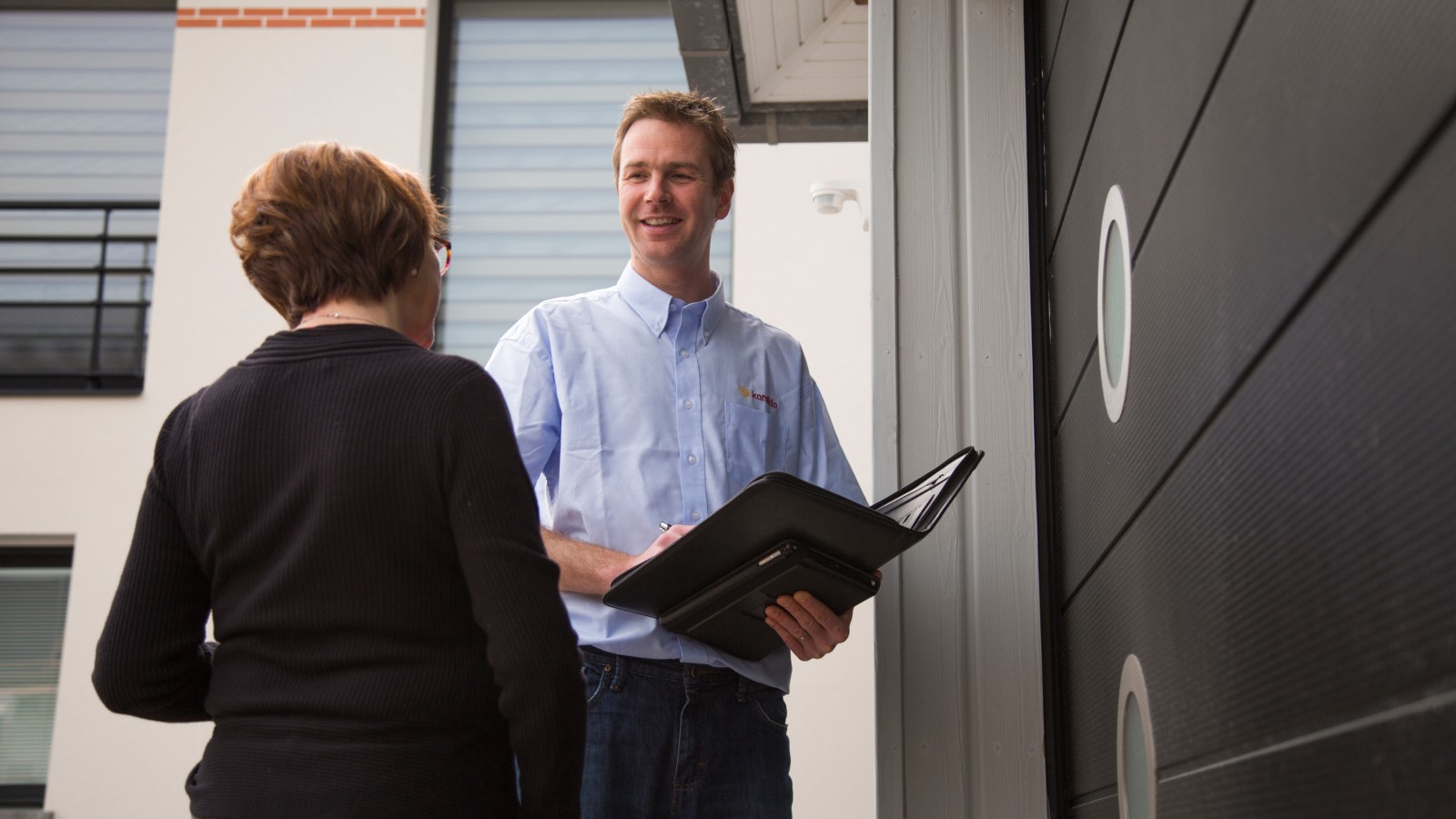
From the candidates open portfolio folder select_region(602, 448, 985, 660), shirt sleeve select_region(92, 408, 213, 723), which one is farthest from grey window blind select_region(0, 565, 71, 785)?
shirt sleeve select_region(92, 408, 213, 723)

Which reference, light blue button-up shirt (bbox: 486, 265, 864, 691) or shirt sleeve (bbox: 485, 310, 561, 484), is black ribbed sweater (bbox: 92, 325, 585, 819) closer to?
light blue button-up shirt (bbox: 486, 265, 864, 691)

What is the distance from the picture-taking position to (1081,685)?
1.81 meters

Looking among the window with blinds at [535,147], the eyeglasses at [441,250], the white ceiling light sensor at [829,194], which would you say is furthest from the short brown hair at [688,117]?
the window with blinds at [535,147]

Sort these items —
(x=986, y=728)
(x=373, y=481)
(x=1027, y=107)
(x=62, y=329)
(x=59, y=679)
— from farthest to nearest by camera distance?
(x=62, y=329)
(x=59, y=679)
(x=1027, y=107)
(x=986, y=728)
(x=373, y=481)

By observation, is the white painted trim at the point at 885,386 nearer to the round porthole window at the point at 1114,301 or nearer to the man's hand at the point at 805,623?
the man's hand at the point at 805,623

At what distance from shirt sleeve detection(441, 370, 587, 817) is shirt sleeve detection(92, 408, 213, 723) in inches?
11.0

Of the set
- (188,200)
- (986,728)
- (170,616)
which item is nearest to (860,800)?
(986,728)

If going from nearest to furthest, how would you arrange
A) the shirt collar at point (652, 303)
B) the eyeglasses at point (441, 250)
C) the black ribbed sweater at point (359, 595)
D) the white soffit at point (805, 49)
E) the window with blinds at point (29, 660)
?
the black ribbed sweater at point (359, 595), the eyeglasses at point (441, 250), the shirt collar at point (652, 303), the white soffit at point (805, 49), the window with blinds at point (29, 660)

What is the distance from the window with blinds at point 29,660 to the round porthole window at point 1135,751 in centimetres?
534

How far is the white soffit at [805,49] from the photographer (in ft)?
10.3

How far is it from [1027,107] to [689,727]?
3.79 feet

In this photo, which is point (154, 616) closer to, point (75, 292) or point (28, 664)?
point (28, 664)

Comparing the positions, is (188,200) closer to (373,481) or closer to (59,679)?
(59,679)

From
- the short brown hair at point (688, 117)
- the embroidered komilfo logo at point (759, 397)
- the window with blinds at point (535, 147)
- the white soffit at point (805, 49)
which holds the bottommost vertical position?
the embroidered komilfo logo at point (759, 397)
